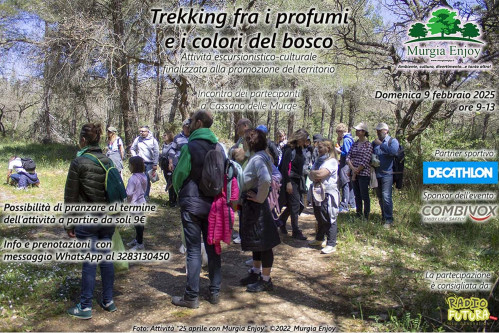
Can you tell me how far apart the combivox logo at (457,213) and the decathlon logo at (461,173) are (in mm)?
708

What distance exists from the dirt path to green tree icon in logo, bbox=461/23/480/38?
530 cm

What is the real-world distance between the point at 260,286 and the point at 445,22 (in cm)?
652

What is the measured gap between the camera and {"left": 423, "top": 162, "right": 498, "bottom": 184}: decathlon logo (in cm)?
815

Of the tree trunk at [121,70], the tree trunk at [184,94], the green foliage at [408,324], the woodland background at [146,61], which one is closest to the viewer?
the green foliage at [408,324]

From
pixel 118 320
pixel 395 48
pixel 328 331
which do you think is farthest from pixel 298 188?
pixel 395 48

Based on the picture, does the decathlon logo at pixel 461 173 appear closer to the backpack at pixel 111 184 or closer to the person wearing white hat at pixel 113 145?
the person wearing white hat at pixel 113 145

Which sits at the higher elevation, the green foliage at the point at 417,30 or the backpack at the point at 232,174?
the green foliage at the point at 417,30

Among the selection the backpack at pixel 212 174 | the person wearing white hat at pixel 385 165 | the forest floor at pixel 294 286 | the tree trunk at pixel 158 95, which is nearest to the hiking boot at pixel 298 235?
the forest floor at pixel 294 286

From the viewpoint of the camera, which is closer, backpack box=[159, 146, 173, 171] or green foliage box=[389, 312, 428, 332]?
green foliage box=[389, 312, 428, 332]

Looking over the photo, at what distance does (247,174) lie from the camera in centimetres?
450

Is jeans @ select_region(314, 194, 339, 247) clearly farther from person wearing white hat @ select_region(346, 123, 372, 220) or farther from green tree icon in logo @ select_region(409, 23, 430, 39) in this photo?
green tree icon in logo @ select_region(409, 23, 430, 39)

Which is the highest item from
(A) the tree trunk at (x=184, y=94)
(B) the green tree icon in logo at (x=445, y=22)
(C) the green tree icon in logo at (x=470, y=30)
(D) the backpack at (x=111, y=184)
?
(B) the green tree icon in logo at (x=445, y=22)

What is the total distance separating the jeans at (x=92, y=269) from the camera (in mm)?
3811

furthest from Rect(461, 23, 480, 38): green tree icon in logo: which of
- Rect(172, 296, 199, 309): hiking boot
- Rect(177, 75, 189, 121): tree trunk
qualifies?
Rect(177, 75, 189, 121): tree trunk
